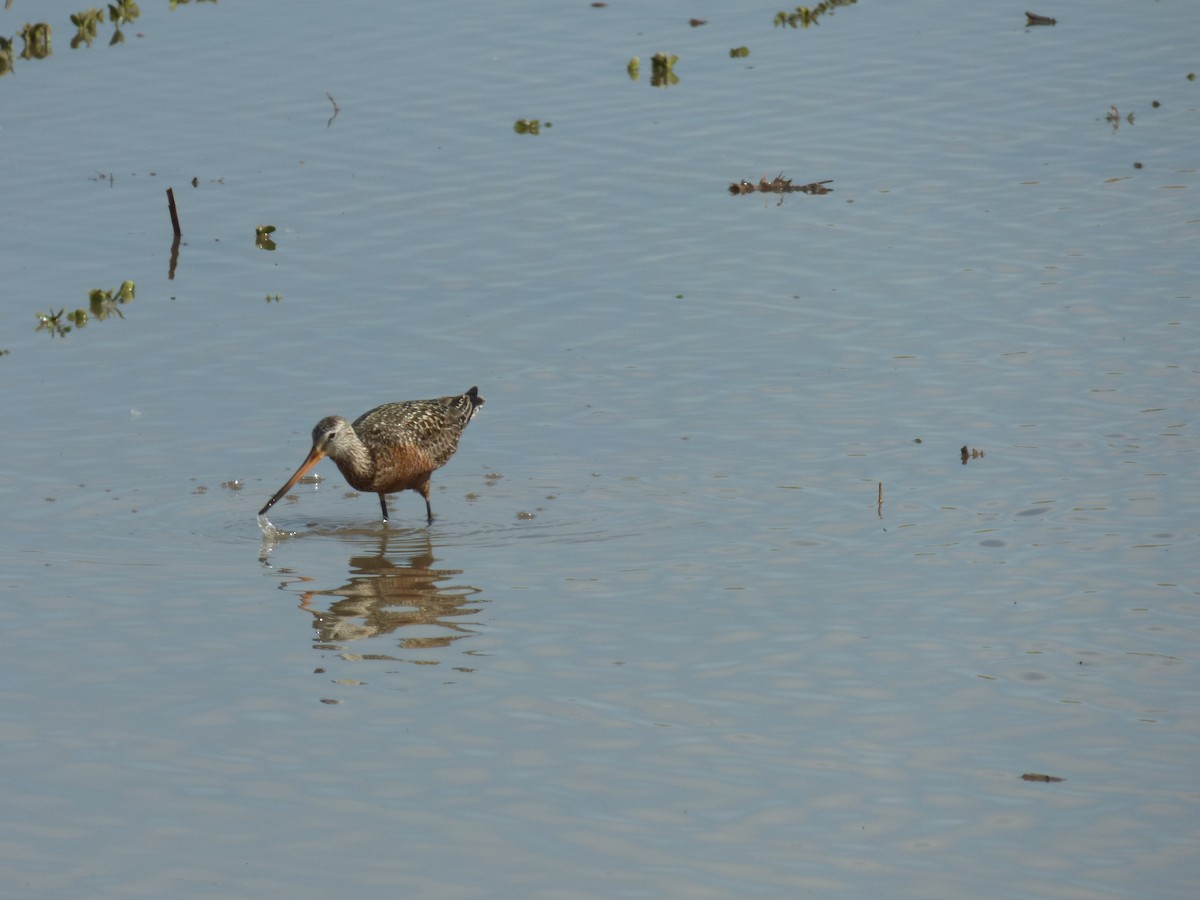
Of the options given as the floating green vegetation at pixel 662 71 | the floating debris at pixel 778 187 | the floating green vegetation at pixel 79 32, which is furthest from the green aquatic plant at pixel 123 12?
the floating debris at pixel 778 187

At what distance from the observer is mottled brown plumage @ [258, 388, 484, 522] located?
12.7m

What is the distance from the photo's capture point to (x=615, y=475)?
12977 mm

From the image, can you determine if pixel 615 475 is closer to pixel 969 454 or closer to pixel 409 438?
pixel 409 438

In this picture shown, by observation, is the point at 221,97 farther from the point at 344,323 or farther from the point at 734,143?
the point at 344,323

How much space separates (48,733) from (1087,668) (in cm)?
529

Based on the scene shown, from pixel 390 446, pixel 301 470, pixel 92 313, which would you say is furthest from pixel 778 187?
pixel 301 470

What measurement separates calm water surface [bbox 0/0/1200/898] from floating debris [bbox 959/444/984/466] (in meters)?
0.08

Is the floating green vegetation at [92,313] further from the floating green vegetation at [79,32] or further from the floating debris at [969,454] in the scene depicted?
the floating green vegetation at [79,32]

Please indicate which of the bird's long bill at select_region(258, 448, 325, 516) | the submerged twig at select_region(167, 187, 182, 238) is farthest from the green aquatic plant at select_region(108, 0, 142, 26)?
the bird's long bill at select_region(258, 448, 325, 516)

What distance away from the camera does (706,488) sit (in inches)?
496

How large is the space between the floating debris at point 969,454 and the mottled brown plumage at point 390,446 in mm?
3770

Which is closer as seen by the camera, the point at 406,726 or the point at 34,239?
the point at 406,726

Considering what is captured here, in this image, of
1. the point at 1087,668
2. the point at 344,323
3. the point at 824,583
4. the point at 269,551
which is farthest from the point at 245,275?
the point at 1087,668

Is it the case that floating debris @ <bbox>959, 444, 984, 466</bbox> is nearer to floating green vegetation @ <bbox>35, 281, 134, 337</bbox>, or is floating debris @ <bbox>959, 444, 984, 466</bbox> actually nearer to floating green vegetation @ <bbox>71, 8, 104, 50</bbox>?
floating green vegetation @ <bbox>35, 281, 134, 337</bbox>
